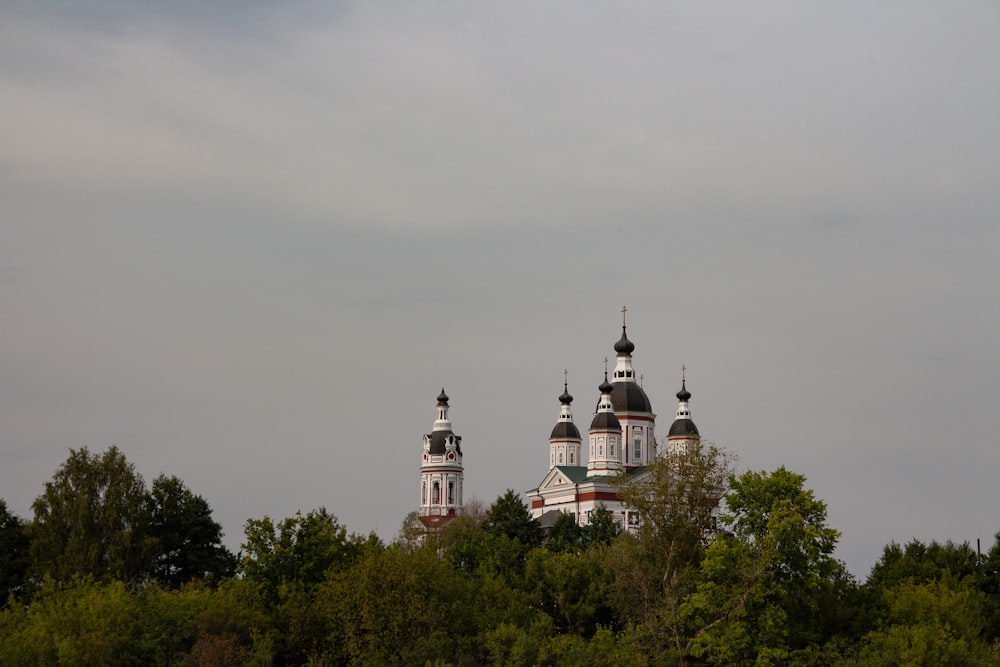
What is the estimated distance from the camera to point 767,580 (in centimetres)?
5553

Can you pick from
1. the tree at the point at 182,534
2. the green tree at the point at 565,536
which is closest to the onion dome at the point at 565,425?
the green tree at the point at 565,536

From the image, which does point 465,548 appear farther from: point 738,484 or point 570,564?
point 738,484

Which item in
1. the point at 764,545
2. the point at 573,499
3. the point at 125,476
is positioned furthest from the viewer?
the point at 573,499

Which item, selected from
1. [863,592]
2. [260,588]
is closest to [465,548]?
[260,588]

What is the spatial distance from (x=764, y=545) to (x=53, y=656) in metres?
25.1

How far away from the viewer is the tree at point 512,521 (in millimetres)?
80938

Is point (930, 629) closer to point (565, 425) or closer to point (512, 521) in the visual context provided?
point (512, 521)

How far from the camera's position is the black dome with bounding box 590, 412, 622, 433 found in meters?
118

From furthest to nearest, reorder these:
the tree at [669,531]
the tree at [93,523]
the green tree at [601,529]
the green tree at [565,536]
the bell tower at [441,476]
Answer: the bell tower at [441,476]
the green tree at [601,529]
the green tree at [565,536]
the tree at [93,523]
the tree at [669,531]

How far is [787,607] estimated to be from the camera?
56156mm

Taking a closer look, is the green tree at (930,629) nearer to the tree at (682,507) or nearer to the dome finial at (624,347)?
the tree at (682,507)

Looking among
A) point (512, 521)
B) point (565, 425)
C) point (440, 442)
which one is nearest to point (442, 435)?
point (440, 442)

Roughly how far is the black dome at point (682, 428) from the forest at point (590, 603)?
59.4 m

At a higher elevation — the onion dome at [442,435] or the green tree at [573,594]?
the onion dome at [442,435]
